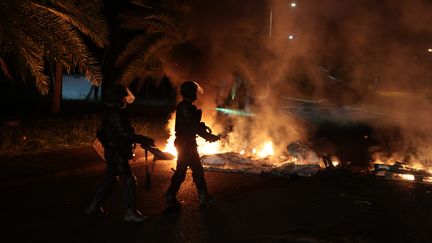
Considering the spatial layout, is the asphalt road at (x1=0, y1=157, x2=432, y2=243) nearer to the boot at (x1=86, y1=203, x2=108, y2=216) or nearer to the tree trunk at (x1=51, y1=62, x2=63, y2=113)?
the boot at (x1=86, y1=203, x2=108, y2=216)

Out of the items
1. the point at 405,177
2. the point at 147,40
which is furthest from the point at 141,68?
the point at 405,177

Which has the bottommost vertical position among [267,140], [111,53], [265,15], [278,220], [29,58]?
[278,220]

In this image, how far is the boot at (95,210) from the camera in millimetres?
6000

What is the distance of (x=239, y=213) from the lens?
20.9ft

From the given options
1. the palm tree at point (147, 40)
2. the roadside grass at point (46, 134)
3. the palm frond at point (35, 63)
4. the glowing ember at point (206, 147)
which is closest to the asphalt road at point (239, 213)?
the palm frond at point (35, 63)

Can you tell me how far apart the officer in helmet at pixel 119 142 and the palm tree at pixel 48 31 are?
2728 millimetres

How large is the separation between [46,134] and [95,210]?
226 inches

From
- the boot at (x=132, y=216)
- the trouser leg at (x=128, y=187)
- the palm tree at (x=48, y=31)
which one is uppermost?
the palm tree at (x=48, y=31)

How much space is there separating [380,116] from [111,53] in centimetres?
1294

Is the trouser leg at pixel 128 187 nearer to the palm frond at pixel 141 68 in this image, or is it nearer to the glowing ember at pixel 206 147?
the glowing ember at pixel 206 147

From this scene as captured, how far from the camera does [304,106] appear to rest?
26969mm

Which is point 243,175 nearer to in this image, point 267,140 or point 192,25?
point 267,140

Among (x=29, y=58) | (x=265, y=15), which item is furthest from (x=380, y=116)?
(x=29, y=58)

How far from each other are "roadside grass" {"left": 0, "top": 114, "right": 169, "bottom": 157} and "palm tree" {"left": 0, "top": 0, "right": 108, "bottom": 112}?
1.78m
